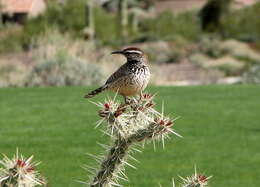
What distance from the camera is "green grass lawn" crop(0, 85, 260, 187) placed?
35.9 feet

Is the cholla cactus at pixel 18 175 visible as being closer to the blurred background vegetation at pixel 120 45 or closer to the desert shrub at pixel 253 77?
the blurred background vegetation at pixel 120 45

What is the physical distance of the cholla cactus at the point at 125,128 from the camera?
4.84 m

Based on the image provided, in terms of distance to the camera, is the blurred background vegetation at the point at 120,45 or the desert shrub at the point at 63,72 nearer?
the desert shrub at the point at 63,72

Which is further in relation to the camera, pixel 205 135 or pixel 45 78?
pixel 45 78

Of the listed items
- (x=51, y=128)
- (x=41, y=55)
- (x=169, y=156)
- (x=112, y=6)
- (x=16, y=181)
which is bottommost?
(x=16, y=181)

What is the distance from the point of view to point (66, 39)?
2842cm

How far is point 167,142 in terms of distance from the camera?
13.0m

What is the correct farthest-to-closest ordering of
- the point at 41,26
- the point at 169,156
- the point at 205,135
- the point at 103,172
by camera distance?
the point at 41,26 < the point at 205,135 < the point at 169,156 < the point at 103,172

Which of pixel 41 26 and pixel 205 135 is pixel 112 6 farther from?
pixel 205 135

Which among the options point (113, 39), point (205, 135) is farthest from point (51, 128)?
point (113, 39)

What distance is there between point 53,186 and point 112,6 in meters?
70.0

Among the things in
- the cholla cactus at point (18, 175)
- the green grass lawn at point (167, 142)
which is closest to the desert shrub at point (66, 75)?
the green grass lawn at point (167, 142)

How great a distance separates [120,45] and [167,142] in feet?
95.6

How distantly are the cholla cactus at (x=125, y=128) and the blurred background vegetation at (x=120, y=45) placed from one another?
18043mm
